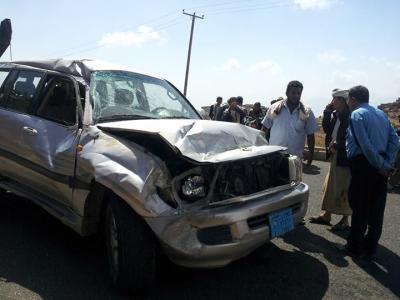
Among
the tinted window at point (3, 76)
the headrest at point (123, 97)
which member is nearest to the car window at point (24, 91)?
the tinted window at point (3, 76)

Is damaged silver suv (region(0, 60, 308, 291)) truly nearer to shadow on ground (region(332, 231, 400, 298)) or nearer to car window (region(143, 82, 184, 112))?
car window (region(143, 82, 184, 112))

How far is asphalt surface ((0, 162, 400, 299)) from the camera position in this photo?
3.55 meters

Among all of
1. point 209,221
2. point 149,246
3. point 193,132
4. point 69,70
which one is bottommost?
point 149,246

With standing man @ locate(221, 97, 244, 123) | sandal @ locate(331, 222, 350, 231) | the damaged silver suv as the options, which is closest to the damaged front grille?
the damaged silver suv

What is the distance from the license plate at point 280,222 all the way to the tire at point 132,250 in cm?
94

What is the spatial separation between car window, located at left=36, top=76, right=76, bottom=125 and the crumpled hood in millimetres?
543

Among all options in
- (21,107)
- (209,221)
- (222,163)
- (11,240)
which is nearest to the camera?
(209,221)

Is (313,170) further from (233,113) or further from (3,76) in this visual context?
(3,76)

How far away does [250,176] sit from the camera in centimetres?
388

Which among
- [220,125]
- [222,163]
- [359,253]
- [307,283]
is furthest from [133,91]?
[359,253]

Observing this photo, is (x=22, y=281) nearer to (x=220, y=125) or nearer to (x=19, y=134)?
(x=19, y=134)

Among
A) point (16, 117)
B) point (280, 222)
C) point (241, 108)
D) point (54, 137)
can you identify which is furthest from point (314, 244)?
point (241, 108)

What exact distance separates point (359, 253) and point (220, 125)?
1.98 meters

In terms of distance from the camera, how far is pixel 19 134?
4559 millimetres
